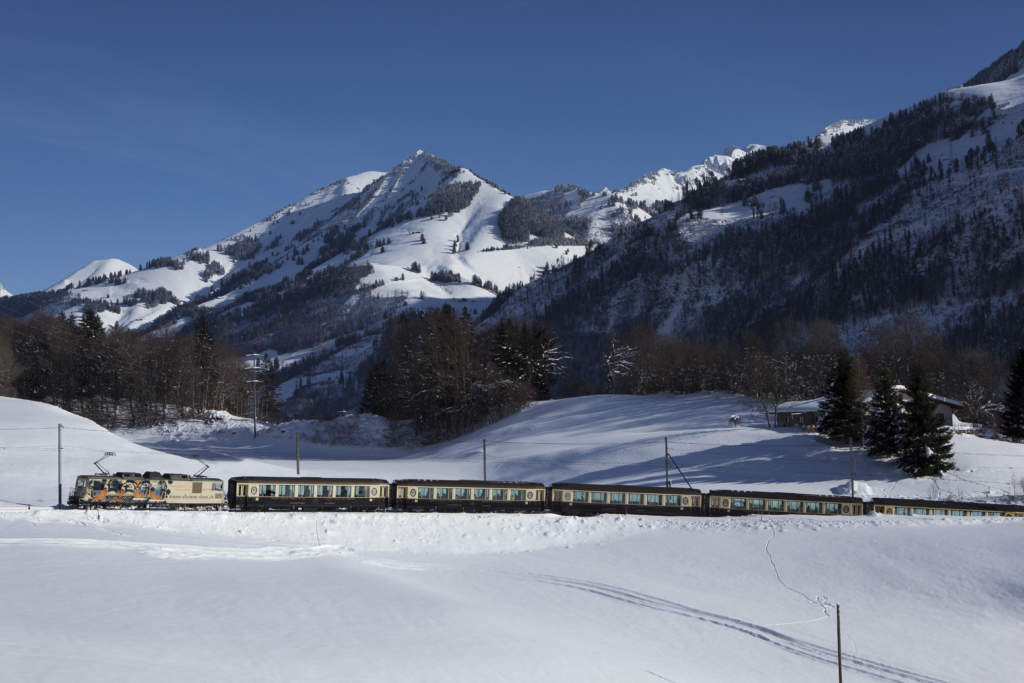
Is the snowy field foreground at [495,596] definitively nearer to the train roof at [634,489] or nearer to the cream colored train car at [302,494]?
the cream colored train car at [302,494]

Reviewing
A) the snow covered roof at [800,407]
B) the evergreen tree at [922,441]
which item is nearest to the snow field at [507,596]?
the evergreen tree at [922,441]

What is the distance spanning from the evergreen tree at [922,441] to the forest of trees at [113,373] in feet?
321

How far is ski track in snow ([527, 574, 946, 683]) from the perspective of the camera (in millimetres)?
27359

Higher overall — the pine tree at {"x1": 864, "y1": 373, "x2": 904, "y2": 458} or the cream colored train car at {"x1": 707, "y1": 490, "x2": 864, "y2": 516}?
the pine tree at {"x1": 864, "y1": 373, "x2": 904, "y2": 458}

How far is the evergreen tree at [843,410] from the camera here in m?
70.9

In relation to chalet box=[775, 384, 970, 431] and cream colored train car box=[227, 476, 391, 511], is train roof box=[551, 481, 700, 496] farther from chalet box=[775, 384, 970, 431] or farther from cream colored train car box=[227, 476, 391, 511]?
chalet box=[775, 384, 970, 431]

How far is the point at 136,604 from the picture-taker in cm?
2656

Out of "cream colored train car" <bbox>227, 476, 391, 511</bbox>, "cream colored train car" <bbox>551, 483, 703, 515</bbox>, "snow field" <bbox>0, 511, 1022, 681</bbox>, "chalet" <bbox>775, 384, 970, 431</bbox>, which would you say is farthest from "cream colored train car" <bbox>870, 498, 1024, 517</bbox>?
"cream colored train car" <bbox>227, 476, 391, 511</bbox>

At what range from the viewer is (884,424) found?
67.8 m

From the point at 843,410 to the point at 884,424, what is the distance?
444cm

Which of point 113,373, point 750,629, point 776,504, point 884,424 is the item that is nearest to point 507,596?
point 750,629

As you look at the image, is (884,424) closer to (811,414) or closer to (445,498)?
(811,414)

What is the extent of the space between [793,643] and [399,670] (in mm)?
16936

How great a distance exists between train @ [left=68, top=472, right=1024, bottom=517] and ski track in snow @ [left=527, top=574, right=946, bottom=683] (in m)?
13.9
